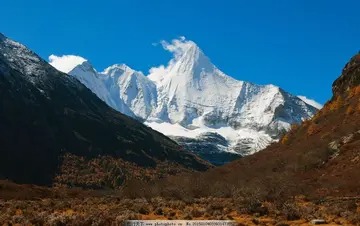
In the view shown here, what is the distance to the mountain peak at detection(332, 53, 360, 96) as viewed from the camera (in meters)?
136

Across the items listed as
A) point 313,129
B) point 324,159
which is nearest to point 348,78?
point 313,129

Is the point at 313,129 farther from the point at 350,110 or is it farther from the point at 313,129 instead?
the point at 350,110

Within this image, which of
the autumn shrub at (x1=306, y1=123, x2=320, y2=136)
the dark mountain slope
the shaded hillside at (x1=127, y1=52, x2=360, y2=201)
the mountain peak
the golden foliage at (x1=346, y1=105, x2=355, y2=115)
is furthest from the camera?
the mountain peak

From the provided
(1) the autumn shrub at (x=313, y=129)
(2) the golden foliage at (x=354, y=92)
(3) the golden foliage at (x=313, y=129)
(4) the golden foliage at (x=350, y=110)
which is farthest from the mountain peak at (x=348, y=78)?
(4) the golden foliage at (x=350, y=110)

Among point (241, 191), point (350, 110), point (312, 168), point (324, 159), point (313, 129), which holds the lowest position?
point (241, 191)

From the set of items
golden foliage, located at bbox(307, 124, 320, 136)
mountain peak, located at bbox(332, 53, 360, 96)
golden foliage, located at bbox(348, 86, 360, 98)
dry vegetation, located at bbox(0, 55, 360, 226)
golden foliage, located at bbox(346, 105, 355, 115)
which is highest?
mountain peak, located at bbox(332, 53, 360, 96)

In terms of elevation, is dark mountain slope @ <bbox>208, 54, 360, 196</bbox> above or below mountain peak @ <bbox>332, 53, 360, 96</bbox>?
below

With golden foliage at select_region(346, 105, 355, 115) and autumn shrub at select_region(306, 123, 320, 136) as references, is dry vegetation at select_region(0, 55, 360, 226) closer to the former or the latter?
golden foliage at select_region(346, 105, 355, 115)

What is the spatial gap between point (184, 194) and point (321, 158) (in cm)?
4123

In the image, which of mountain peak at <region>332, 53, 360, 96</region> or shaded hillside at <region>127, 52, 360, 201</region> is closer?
shaded hillside at <region>127, 52, 360, 201</region>

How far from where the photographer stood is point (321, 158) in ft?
272

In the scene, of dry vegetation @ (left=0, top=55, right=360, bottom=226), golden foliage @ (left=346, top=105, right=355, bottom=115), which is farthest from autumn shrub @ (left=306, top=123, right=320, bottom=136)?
golden foliage @ (left=346, top=105, right=355, bottom=115)

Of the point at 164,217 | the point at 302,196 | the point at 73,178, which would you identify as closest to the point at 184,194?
the point at 302,196

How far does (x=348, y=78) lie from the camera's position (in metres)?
143
